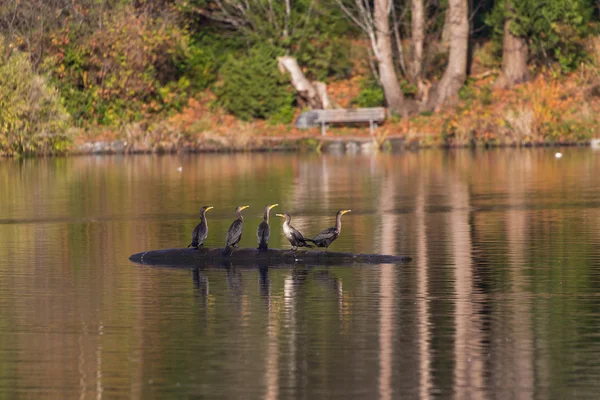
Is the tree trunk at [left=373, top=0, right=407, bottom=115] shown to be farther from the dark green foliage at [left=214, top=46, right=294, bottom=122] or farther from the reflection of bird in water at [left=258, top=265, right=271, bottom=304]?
the reflection of bird in water at [left=258, top=265, right=271, bottom=304]

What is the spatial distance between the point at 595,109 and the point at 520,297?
41.2 metres

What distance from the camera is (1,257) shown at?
21.6 metres

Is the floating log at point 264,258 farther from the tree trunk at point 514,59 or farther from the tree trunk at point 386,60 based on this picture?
the tree trunk at point 514,59

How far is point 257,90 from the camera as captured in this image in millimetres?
60875

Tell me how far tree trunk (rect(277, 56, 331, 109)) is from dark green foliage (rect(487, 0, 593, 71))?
8.00 m

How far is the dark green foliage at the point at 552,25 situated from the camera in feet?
194

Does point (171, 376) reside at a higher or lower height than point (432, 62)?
lower

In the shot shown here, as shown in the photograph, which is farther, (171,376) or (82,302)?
(82,302)

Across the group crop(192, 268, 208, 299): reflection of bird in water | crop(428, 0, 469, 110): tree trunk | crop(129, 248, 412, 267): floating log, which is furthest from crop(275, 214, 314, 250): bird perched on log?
crop(428, 0, 469, 110): tree trunk

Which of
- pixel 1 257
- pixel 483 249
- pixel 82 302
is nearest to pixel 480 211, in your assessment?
pixel 483 249

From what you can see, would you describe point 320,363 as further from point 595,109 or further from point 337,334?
point 595,109

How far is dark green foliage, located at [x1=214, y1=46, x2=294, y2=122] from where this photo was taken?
60.9 meters

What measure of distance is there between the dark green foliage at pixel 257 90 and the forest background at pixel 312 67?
62mm

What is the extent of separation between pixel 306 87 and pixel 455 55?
666cm
